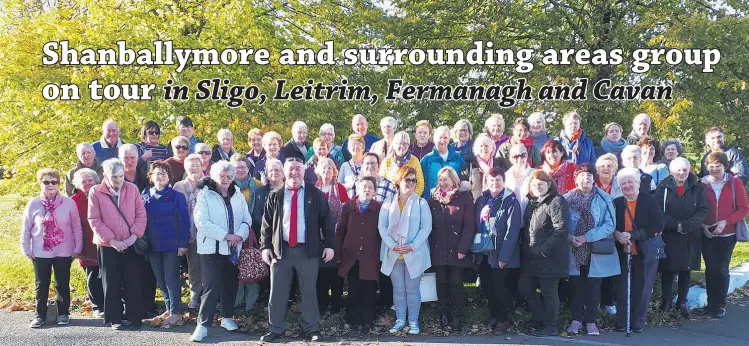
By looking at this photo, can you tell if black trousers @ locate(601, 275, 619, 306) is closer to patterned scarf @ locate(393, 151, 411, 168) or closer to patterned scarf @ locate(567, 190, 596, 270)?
patterned scarf @ locate(567, 190, 596, 270)

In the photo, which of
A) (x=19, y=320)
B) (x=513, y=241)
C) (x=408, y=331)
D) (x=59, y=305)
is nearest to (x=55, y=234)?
(x=59, y=305)

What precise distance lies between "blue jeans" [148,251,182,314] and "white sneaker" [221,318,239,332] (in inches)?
21.4

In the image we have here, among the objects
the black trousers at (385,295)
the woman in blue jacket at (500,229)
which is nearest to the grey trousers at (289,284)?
the black trousers at (385,295)

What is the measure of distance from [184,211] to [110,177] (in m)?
0.82

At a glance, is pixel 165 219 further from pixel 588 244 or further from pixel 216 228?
pixel 588 244

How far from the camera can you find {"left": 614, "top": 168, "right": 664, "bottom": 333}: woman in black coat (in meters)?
6.91

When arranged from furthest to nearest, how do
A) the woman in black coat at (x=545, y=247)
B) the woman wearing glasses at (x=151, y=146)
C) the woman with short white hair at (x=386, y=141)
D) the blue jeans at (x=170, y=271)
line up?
the woman wearing glasses at (x=151, y=146)
the woman with short white hair at (x=386, y=141)
the blue jeans at (x=170, y=271)
the woman in black coat at (x=545, y=247)

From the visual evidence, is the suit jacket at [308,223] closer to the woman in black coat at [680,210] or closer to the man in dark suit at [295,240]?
the man in dark suit at [295,240]

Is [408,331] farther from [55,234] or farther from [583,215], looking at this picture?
[55,234]

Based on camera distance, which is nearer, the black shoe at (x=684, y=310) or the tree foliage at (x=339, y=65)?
the black shoe at (x=684, y=310)

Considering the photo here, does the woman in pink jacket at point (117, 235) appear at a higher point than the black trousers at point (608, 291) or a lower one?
higher

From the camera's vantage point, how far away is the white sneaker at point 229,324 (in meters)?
7.17

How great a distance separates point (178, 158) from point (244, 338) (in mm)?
2521

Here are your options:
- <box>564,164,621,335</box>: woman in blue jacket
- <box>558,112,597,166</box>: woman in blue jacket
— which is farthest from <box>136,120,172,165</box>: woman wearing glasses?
<box>558,112,597,166</box>: woman in blue jacket
